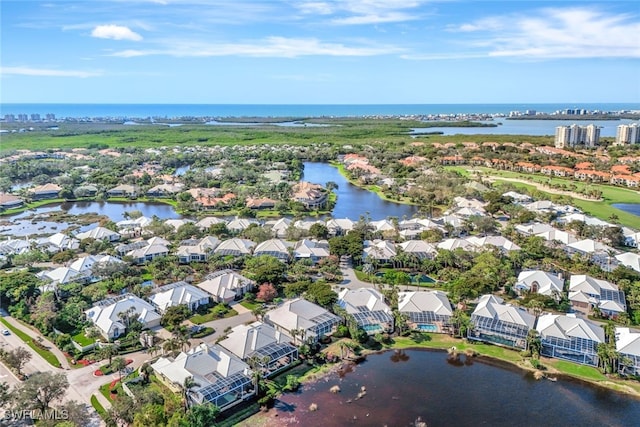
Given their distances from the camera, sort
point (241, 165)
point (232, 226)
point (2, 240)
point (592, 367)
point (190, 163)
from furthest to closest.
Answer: point (190, 163) < point (241, 165) < point (232, 226) < point (2, 240) < point (592, 367)

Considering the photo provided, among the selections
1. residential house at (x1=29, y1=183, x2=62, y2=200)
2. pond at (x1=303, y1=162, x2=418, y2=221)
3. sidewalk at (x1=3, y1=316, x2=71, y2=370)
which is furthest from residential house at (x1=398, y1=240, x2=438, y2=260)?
residential house at (x1=29, y1=183, x2=62, y2=200)

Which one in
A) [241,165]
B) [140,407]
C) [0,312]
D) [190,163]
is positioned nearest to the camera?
[140,407]

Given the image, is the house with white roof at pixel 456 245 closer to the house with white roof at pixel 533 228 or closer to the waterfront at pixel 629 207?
the house with white roof at pixel 533 228

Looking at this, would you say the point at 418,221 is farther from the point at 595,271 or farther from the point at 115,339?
the point at 115,339

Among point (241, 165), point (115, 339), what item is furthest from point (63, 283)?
point (241, 165)

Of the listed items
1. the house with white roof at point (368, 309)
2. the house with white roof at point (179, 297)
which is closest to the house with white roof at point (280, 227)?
the house with white roof at point (179, 297)

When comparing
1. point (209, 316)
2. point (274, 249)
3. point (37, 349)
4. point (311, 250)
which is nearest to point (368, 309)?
point (209, 316)

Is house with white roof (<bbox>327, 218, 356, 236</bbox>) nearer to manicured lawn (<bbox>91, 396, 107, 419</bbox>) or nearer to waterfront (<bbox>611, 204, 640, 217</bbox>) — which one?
manicured lawn (<bbox>91, 396, 107, 419</bbox>)
